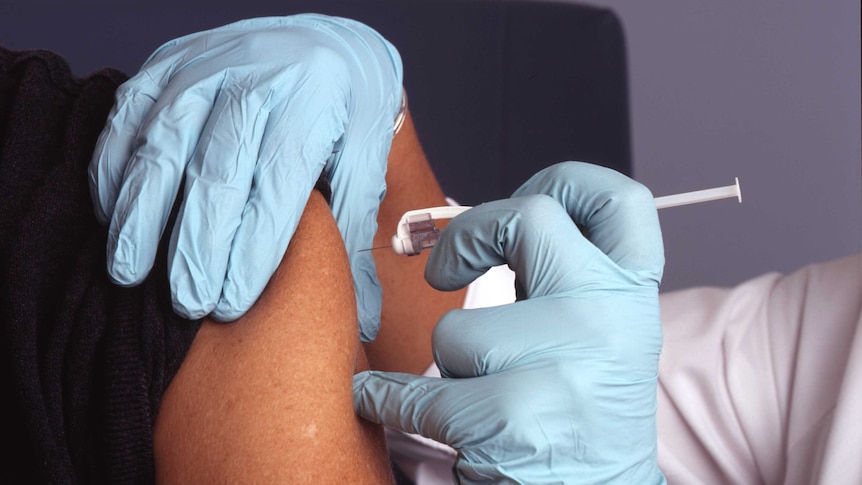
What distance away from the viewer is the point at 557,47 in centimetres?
186

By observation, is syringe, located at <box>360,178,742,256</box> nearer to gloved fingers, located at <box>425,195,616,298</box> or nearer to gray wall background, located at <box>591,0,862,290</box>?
gloved fingers, located at <box>425,195,616,298</box>

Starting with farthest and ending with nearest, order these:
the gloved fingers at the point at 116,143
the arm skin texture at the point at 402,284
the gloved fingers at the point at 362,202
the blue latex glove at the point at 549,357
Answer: the arm skin texture at the point at 402,284 < the gloved fingers at the point at 362,202 < the gloved fingers at the point at 116,143 < the blue latex glove at the point at 549,357

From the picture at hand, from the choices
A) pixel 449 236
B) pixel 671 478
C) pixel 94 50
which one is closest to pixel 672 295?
pixel 671 478

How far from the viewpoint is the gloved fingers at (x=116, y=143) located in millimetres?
942

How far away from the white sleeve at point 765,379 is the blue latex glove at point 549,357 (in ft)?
1.06

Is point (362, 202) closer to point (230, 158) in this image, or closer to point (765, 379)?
point (230, 158)

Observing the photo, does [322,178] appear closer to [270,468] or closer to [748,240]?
[270,468]

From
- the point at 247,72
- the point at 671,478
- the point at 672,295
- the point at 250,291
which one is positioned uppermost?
the point at 247,72

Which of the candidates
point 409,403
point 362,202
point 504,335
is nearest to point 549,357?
point 504,335

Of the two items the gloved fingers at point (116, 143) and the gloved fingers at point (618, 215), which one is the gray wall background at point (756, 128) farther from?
the gloved fingers at point (116, 143)

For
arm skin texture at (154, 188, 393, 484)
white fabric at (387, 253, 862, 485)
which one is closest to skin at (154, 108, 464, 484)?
arm skin texture at (154, 188, 393, 484)

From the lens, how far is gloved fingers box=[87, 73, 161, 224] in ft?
3.09

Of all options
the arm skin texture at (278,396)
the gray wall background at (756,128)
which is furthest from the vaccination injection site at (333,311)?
the gray wall background at (756,128)

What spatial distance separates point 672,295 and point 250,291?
84 centimetres
